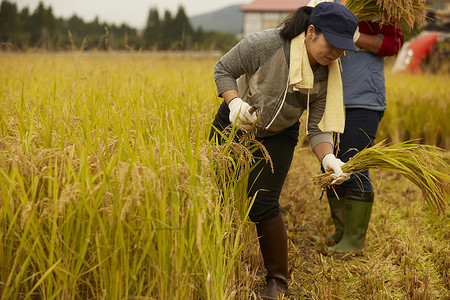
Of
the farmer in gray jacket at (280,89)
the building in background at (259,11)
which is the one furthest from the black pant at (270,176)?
the building in background at (259,11)

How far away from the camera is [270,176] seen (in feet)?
6.95

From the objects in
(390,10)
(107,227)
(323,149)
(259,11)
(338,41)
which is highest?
(259,11)

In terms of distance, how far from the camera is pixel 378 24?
9.07 feet

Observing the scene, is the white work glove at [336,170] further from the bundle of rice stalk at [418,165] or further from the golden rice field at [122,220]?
the golden rice field at [122,220]

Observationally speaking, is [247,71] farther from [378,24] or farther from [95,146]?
[378,24]

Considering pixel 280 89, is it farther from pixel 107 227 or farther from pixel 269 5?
pixel 269 5

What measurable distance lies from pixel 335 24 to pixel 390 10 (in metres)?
0.81

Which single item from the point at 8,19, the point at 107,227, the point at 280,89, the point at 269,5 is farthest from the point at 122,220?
the point at 269,5

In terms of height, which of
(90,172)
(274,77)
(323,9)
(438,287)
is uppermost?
(323,9)

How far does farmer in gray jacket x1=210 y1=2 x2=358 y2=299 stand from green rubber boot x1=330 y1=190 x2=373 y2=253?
0.72 meters

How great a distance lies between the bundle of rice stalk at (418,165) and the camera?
1922 millimetres

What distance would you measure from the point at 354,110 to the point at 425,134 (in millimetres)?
2872

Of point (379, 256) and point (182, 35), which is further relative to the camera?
point (182, 35)

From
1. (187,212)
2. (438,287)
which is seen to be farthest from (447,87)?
(187,212)
